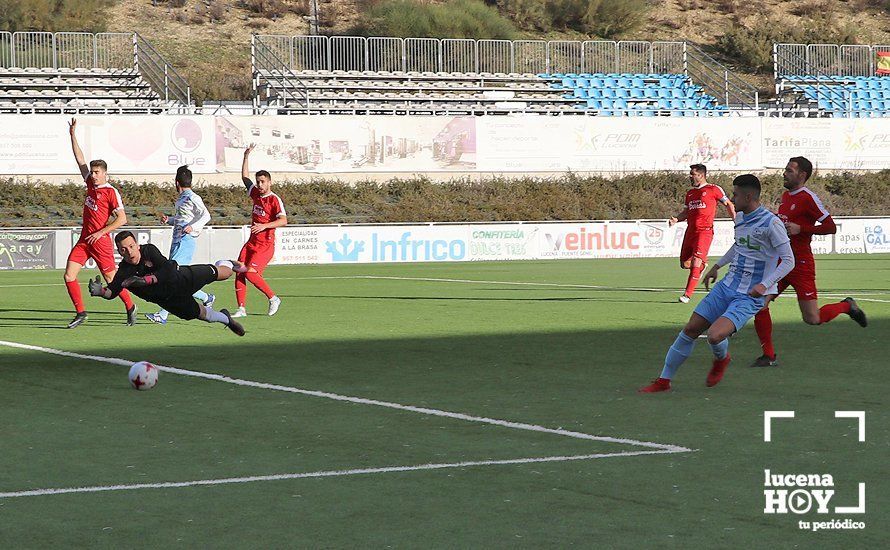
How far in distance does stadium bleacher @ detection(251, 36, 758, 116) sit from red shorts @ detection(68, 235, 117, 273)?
30995 mm

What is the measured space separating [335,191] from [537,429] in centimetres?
3831

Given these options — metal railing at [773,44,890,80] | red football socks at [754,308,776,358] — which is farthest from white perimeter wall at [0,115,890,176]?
red football socks at [754,308,776,358]

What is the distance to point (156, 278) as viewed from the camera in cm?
1288

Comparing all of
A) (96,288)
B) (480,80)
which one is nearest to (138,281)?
(96,288)

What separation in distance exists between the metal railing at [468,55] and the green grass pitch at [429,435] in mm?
35534

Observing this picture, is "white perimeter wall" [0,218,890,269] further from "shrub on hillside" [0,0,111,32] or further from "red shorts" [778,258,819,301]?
"shrub on hillside" [0,0,111,32]

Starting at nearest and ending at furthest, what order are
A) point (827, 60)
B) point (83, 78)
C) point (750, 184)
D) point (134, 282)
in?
point (750, 184)
point (134, 282)
point (83, 78)
point (827, 60)

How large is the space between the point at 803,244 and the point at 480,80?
133ft

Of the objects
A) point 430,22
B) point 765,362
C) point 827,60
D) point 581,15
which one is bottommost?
point 765,362

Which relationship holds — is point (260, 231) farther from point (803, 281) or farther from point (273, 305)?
point (803, 281)

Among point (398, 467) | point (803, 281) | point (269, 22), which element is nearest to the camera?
point (398, 467)

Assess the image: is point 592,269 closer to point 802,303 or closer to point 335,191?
point 335,191

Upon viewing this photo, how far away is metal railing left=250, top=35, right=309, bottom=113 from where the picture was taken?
160 ft

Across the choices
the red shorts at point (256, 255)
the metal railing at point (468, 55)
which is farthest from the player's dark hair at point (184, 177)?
the metal railing at point (468, 55)
